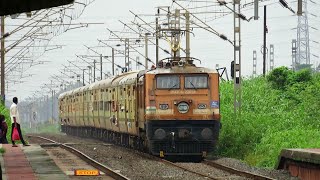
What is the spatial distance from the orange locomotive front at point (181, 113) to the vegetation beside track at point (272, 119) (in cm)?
211

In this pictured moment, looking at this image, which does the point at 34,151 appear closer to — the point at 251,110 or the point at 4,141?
the point at 4,141

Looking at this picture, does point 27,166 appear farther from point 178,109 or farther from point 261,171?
point 178,109

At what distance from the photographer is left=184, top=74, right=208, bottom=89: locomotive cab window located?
85.7 feet

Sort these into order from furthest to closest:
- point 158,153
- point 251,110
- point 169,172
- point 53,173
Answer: point 251,110 < point 158,153 < point 169,172 < point 53,173

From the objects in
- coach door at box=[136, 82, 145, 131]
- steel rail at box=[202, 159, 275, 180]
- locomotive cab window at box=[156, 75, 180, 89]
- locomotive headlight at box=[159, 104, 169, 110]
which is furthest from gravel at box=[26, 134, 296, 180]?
locomotive cab window at box=[156, 75, 180, 89]

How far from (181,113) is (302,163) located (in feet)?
23.0

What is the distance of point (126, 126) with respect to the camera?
103 feet

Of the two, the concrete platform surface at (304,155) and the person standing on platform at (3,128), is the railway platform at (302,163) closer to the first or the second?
the concrete platform surface at (304,155)

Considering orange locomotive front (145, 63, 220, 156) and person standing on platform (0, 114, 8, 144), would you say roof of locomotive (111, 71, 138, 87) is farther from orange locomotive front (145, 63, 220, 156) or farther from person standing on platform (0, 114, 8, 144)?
orange locomotive front (145, 63, 220, 156)

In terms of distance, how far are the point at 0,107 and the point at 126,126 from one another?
36.0 feet

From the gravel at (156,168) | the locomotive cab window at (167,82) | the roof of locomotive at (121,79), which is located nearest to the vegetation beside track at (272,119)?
the gravel at (156,168)

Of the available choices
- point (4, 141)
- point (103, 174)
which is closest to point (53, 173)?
point (103, 174)

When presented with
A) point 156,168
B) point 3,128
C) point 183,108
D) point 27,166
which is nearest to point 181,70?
point 183,108

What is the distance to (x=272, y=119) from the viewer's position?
3281 centimetres
